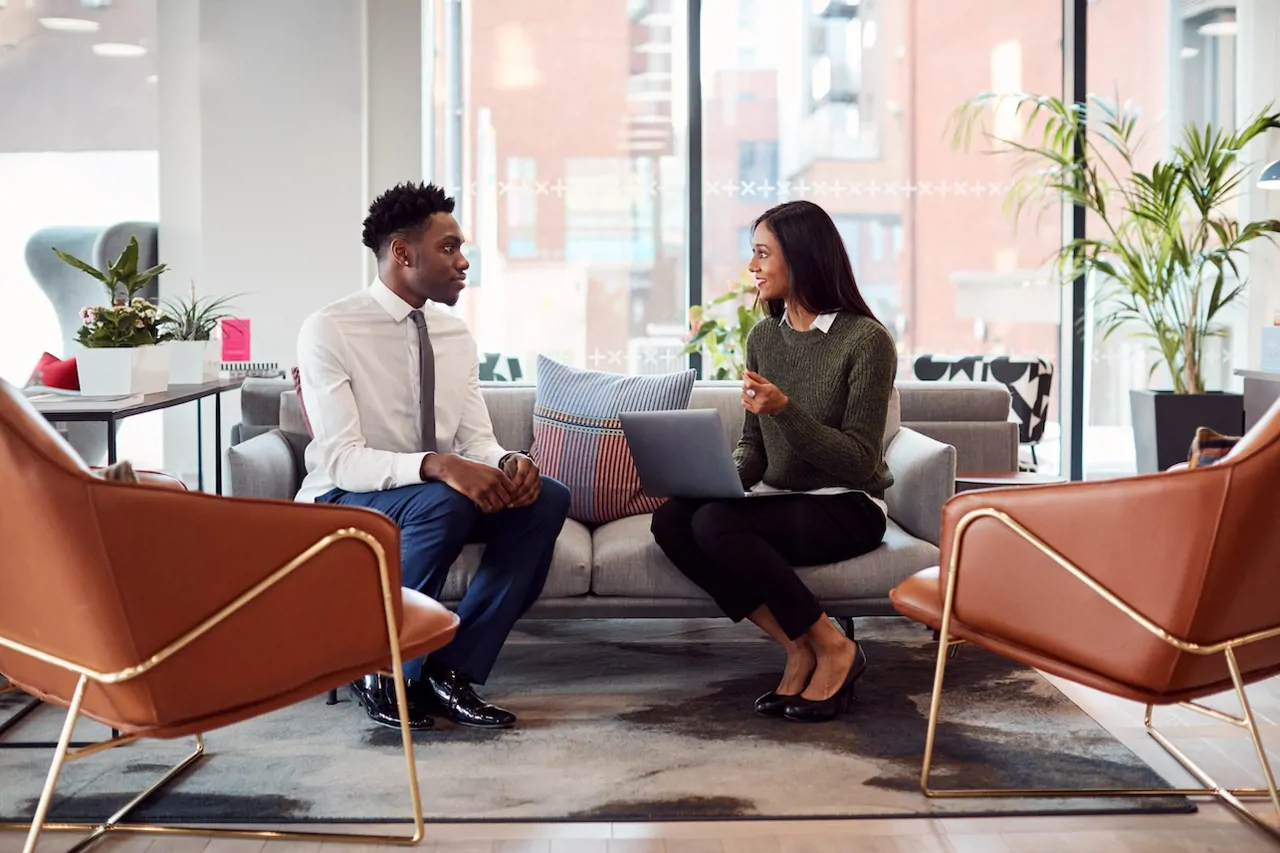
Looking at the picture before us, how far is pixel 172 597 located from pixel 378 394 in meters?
1.21

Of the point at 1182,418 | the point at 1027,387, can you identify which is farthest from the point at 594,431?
the point at 1182,418

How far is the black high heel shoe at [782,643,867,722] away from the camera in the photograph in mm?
2818

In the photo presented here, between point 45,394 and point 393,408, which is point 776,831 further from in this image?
point 45,394

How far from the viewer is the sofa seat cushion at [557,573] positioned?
9.91 feet

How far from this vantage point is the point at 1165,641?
6.81 ft

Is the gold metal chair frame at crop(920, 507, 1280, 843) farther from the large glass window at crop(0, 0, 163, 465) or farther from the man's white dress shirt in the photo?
the large glass window at crop(0, 0, 163, 465)

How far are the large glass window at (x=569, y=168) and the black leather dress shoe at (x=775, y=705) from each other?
3.70 metres

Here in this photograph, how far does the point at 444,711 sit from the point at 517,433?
0.99 m

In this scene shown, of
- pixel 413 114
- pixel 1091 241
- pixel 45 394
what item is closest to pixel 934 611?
pixel 45 394

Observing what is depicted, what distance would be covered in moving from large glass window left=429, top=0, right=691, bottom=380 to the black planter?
2.16 metres

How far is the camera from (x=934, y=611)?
7.84 ft

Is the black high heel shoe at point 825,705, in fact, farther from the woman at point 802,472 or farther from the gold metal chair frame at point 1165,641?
the gold metal chair frame at point 1165,641

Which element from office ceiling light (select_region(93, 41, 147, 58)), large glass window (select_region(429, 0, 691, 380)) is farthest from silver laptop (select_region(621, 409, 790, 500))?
office ceiling light (select_region(93, 41, 147, 58))

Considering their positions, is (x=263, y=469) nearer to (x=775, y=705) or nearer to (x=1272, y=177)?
(x=775, y=705)
